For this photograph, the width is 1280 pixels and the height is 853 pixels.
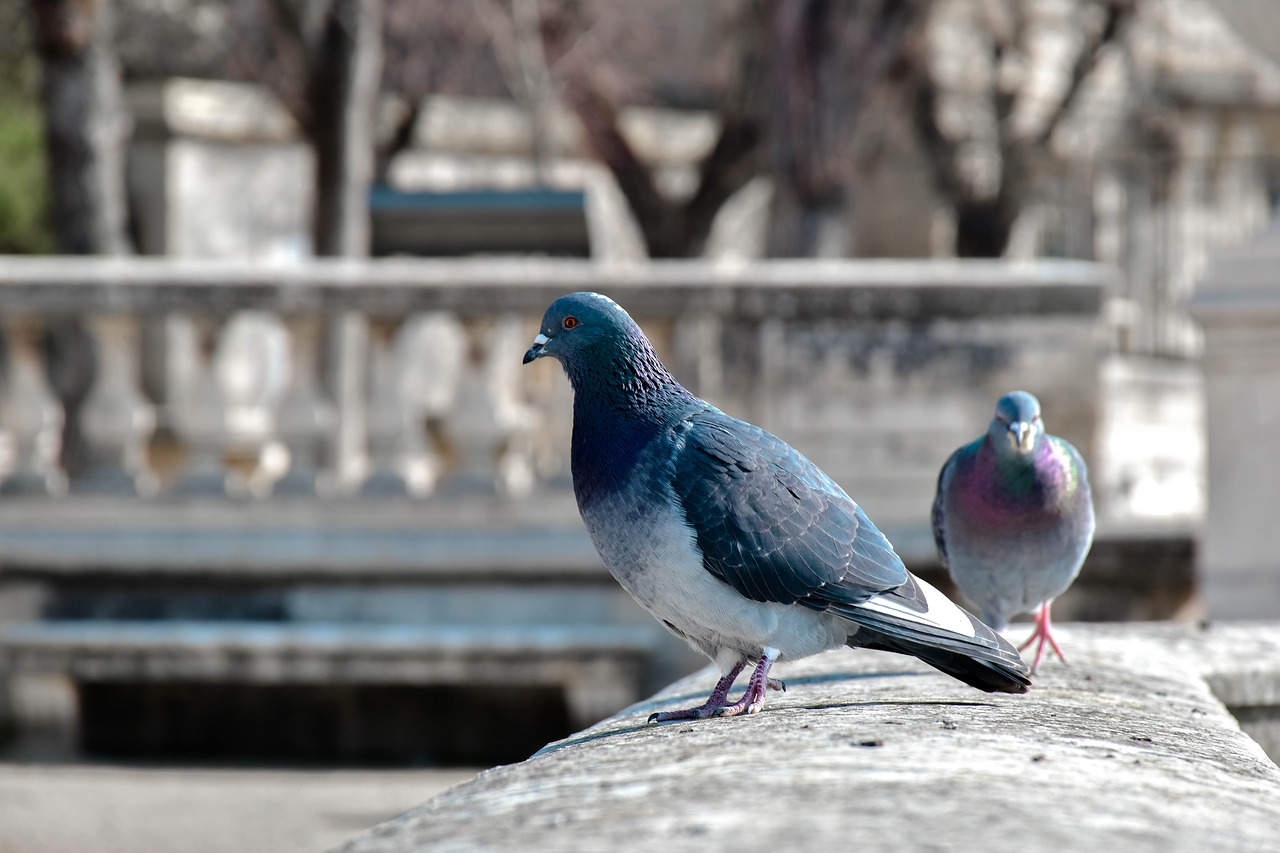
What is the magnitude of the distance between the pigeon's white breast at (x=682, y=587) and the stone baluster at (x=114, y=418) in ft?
15.1

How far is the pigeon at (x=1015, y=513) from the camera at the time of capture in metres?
3.38

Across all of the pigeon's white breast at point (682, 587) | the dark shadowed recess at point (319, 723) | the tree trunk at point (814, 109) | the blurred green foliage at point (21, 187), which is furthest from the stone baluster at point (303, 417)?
the blurred green foliage at point (21, 187)

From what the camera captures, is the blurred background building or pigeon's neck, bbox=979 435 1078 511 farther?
the blurred background building

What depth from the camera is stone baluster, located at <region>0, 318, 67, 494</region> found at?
7.23 metres

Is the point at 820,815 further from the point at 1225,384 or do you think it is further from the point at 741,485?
the point at 1225,384

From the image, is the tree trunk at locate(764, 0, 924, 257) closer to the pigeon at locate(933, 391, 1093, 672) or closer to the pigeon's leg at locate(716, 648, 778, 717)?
the pigeon at locate(933, 391, 1093, 672)

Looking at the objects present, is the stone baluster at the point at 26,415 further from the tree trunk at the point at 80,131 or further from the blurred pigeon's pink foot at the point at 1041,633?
the blurred pigeon's pink foot at the point at 1041,633

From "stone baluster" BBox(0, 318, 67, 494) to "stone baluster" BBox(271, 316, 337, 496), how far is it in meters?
0.99

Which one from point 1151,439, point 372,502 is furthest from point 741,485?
point 1151,439

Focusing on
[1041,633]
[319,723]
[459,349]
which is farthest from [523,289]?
[1041,633]

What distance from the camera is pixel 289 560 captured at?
704cm

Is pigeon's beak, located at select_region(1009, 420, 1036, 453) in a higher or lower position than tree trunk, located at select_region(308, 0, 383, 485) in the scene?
lower

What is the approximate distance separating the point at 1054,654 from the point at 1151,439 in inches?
669

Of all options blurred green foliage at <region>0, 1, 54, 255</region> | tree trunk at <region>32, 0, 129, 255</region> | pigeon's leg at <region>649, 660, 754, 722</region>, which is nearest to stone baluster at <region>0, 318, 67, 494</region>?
tree trunk at <region>32, 0, 129, 255</region>
